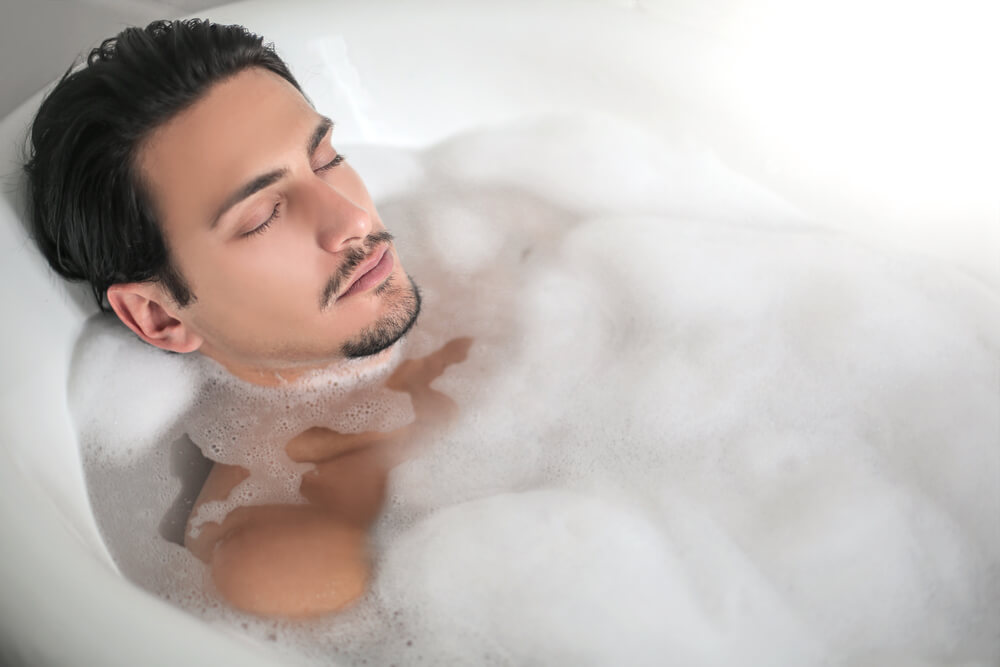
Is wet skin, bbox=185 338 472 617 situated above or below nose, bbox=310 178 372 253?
below

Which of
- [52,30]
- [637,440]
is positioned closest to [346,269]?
Answer: [637,440]

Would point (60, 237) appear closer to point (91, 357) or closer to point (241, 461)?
point (91, 357)

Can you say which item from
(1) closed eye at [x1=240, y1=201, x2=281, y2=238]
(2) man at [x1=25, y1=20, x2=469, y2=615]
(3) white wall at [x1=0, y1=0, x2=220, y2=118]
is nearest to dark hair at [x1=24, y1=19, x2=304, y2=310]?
(2) man at [x1=25, y1=20, x2=469, y2=615]

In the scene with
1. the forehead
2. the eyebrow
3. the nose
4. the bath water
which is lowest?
the bath water

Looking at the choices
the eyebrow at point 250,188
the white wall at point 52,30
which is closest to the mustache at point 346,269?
the eyebrow at point 250,188

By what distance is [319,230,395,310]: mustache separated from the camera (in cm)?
100

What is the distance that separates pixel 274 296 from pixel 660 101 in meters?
0.71

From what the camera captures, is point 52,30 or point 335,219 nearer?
point 335,219

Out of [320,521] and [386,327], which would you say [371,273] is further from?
[320,521]

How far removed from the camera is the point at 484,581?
3.15 feet

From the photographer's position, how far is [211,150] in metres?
0.92

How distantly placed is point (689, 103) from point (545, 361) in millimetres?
475

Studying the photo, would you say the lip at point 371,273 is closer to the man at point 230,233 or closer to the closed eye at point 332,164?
the man at point 230,233

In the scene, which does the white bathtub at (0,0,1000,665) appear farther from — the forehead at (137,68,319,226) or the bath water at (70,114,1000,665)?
the forehead at (137,68,319,226)
